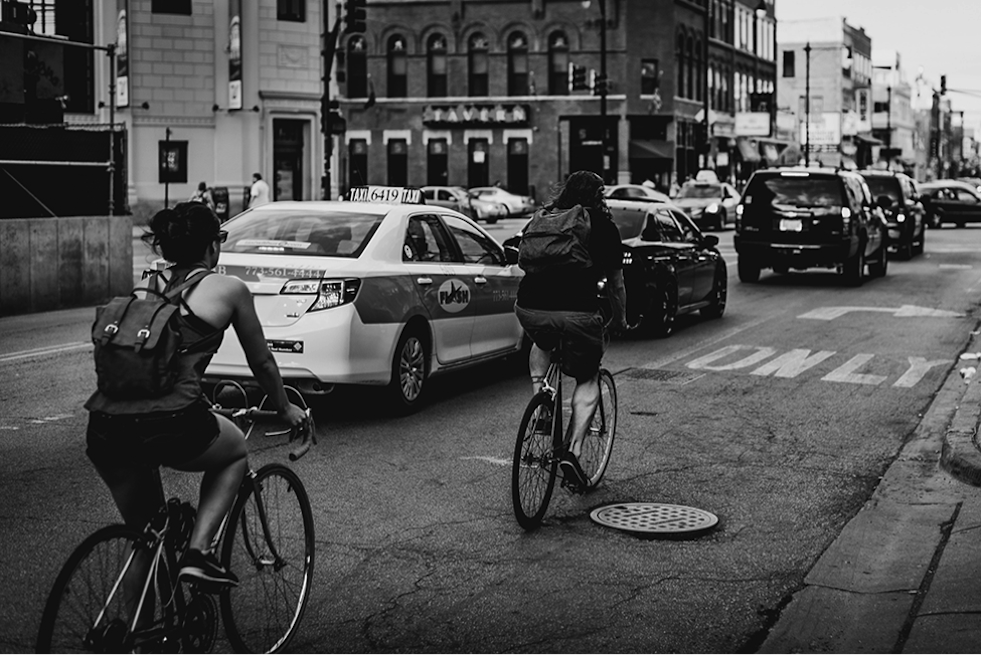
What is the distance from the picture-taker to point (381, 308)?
33.3 feet

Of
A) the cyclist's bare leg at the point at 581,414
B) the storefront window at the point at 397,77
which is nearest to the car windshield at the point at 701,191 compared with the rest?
the storefront window at the point at 397,77

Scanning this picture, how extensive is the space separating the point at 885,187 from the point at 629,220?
1845 cm

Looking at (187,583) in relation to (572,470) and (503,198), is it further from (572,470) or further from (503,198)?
(503,198)

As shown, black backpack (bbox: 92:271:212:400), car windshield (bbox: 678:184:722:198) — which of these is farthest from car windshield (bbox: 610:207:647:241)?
car windshield (bbox: 678:184:722:198)

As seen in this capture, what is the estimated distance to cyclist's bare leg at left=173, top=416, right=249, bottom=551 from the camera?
451cm

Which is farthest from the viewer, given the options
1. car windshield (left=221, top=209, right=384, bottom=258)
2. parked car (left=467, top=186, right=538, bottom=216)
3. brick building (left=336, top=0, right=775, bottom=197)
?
brick building (left=336, top=0, right=775, bottom=197)

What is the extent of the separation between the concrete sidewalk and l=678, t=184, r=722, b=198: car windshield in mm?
40320

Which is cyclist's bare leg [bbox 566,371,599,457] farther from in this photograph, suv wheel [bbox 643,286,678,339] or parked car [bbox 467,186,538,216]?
parked car [bbox 467,186,538,216]

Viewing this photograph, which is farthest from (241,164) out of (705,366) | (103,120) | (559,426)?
(559,426)

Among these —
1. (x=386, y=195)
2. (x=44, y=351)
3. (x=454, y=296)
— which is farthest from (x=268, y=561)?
(x=44, y=351)

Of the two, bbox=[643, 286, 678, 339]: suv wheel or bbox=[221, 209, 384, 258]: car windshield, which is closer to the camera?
bbox=[221, 209, 384, 258]: car windshield

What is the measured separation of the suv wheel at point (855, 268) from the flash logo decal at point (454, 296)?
43.9 feet

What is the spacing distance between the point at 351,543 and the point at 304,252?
384 cm

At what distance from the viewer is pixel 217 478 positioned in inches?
181
